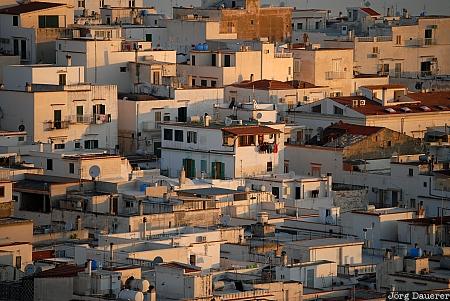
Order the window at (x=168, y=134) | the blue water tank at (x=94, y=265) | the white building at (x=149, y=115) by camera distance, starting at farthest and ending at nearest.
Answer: the white building at (x=149, y=115), the window at (x=168, y=134), the blue water tank at (x=94, y=265)

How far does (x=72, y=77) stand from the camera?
6331cm

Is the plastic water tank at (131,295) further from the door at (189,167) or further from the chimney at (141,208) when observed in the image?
the door at (189,167)

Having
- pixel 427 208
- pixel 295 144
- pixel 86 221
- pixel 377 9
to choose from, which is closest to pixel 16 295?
pixel 86 221

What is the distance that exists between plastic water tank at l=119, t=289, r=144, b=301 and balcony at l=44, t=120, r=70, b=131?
21.8 metres

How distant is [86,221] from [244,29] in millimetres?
24722

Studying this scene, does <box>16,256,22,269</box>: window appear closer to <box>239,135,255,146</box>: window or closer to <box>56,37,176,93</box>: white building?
<box>239,135,255,146</box>: window

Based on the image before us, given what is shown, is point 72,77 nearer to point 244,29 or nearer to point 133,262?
point 244,29

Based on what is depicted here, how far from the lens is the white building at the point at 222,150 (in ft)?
192

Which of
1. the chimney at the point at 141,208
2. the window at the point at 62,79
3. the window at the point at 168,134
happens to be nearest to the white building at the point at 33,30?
the window at the point at 62,79

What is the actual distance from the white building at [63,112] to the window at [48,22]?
547 cm

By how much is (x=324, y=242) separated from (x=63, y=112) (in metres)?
14.5

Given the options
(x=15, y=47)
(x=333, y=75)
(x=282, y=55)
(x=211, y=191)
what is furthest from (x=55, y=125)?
(x=333, y=75)

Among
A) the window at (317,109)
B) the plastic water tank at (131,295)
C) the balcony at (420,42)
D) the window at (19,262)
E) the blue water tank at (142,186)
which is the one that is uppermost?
the balcony at (420,42)

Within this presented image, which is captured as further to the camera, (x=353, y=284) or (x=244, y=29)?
(x=244, y=29)
